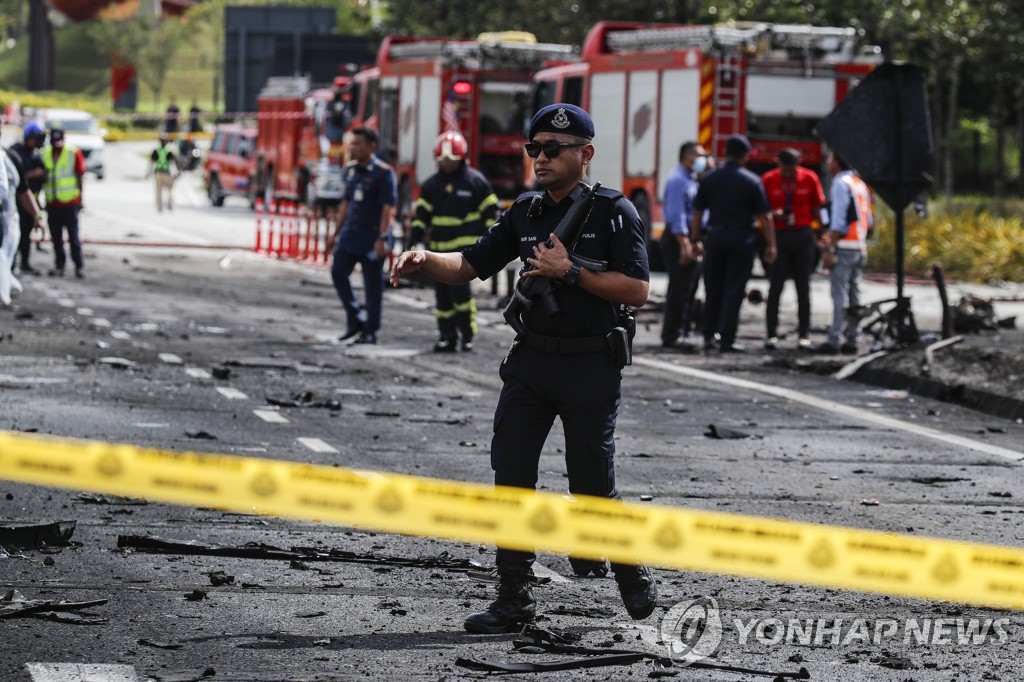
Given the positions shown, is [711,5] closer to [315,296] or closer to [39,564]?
[315,296]

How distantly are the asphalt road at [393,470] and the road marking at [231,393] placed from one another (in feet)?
0.10

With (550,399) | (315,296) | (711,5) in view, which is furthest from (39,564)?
(711,5)

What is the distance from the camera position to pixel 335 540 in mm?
7938

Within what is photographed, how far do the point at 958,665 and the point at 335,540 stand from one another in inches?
108

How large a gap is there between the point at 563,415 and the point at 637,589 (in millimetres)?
685

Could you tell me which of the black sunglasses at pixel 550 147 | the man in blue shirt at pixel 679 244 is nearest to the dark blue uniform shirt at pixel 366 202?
the man in blue shirt at pixel 679 244

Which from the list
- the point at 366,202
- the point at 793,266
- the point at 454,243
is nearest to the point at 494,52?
the point at 793,266

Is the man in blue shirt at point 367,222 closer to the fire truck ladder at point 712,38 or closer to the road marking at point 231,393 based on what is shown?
the road marking at point 231,393

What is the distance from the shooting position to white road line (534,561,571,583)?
7.38 metres

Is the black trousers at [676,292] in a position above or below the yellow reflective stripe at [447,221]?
below

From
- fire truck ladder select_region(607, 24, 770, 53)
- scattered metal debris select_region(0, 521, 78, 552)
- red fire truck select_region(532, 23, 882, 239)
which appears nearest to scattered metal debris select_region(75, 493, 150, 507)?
scattered metal debris select_region(0, 521, 78, 552)

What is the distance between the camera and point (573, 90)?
2892cm

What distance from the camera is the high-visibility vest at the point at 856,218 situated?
1688 cm

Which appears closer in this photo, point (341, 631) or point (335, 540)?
point (341, 631)
